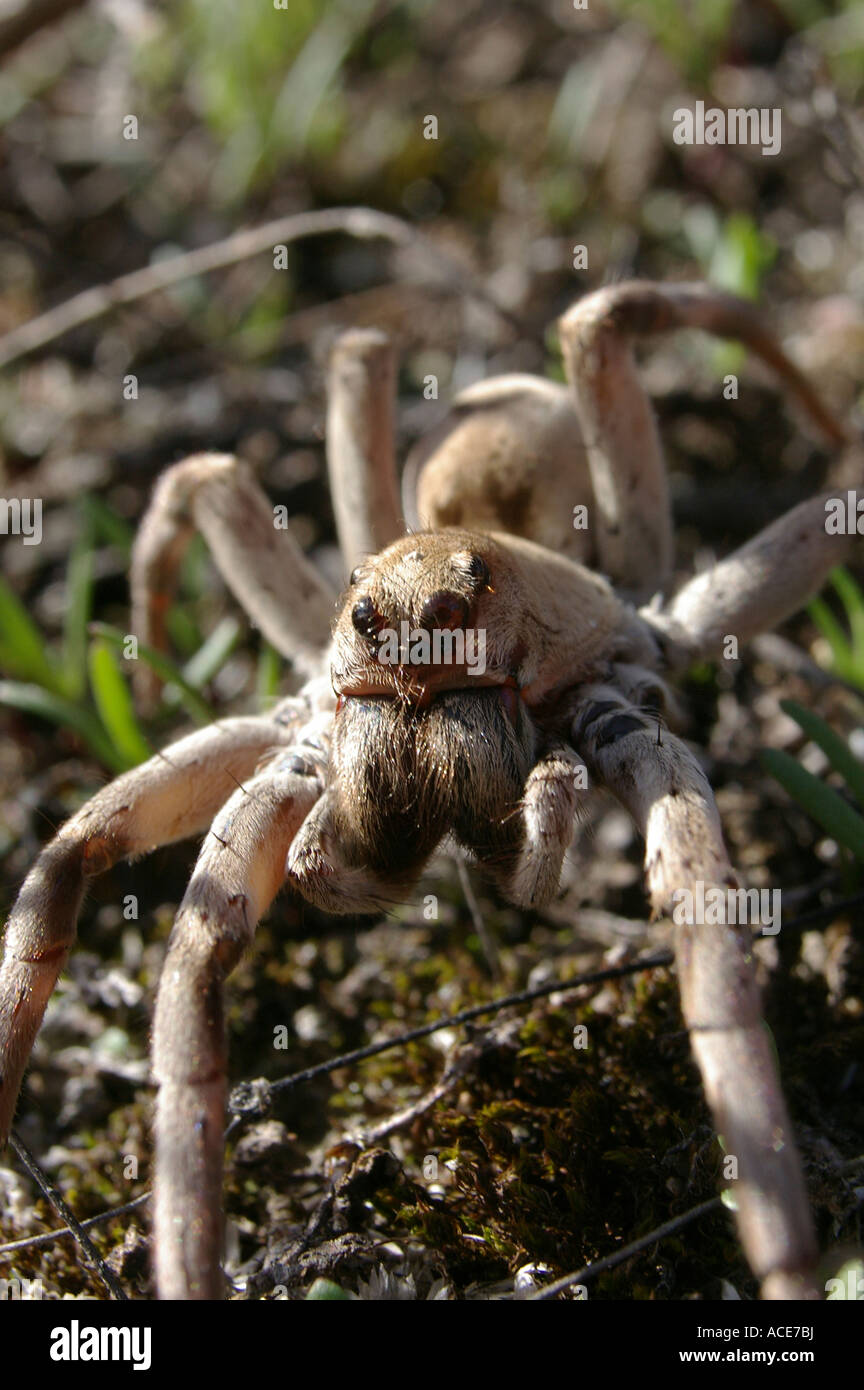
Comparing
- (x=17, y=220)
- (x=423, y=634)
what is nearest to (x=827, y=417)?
(x=423, y=634)

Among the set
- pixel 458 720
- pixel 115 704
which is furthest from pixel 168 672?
pixel 458 720

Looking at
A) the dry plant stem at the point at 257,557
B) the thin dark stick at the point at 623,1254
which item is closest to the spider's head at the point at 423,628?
the dry plant stem at the point at 257,557

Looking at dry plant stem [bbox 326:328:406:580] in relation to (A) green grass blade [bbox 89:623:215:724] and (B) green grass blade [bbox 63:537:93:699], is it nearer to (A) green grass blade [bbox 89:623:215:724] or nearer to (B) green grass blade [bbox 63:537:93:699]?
(A) green grass blade [bbox 89:623:215:724]

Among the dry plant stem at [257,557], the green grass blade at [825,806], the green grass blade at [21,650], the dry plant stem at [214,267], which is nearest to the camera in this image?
the green grass blade at [825,806]

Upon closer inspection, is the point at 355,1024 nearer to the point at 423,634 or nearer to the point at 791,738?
the point at 423,634

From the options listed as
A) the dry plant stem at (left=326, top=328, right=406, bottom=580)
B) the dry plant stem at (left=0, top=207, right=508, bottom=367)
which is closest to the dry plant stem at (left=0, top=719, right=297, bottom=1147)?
the dry plant stem at (left=326, top=328, right=406, bottom=580)

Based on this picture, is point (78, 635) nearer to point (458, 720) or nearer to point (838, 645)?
point (458, 720)

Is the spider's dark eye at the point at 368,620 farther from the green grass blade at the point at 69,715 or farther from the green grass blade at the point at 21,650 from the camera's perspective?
the green grass blade at the point at 21,650

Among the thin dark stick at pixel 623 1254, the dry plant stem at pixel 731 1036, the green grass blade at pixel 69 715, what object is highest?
the green grass blade at pixel 69 715
